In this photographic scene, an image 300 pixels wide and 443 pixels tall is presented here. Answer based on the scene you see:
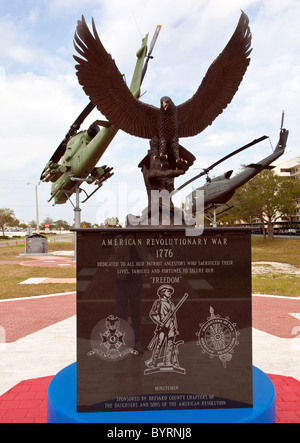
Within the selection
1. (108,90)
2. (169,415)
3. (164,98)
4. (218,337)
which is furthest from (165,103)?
(169,415)

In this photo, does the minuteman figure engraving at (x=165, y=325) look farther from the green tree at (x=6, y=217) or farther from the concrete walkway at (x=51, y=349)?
the green tree at (x=6, y=217)

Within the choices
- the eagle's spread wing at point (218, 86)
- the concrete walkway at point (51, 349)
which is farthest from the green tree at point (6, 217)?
the eagle's spread wing at point (218, 86)

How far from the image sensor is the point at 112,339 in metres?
3.33

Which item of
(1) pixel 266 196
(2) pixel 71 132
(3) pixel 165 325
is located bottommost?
(3) pixel 165 325

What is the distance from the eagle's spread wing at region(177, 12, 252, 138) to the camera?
445cm

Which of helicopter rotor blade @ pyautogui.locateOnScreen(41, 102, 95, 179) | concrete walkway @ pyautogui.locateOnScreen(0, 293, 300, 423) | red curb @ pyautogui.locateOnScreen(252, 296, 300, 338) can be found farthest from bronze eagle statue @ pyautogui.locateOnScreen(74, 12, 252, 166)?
helicopter rotor blade @ pyautogui.locateOnScreen(41, 102, 95, 179)

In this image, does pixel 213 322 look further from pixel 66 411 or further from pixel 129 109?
pixel 129 109

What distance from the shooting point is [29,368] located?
17.1 feet

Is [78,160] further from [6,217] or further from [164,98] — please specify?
[6,217]

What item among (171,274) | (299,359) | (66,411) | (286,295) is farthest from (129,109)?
(286,295)

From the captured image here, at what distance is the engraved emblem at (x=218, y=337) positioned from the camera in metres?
3.32

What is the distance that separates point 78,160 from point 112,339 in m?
17.1

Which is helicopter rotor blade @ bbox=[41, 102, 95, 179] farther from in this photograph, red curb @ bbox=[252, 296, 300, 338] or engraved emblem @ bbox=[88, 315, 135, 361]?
engraved emblem @ bbox=[88, 315, 135, 361]

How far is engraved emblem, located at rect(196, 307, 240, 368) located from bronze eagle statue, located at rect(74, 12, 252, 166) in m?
2.25
